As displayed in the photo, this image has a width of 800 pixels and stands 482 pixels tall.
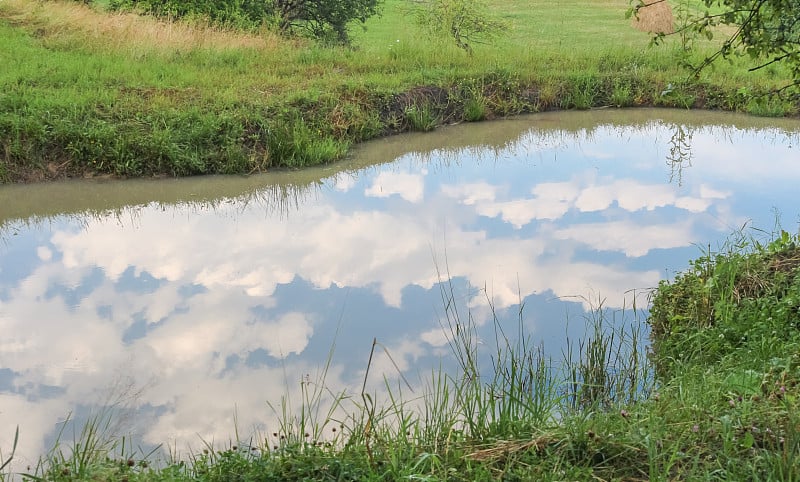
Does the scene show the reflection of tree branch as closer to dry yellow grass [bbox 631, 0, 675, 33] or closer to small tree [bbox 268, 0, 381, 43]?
small tree [bbox 268, 0, 381, 43]

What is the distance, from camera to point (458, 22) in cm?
1678

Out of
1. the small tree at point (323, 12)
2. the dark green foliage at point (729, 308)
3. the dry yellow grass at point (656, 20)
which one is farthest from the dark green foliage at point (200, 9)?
the dry yellow grass at point (656, 20)

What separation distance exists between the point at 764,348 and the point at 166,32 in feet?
38.0

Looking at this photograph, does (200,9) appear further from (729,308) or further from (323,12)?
(729,308)

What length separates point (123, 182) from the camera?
9461mm

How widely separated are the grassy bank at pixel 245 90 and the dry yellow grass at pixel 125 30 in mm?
33

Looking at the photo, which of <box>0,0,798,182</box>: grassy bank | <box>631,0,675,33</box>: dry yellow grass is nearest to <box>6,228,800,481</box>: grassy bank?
<box>0,0,798,182</box>: grassy bank

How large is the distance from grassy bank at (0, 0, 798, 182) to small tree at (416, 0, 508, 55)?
51 centimetres

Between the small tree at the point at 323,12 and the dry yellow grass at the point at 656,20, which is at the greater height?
the small tree at the point at 323,12

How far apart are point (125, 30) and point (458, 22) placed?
20.6ft

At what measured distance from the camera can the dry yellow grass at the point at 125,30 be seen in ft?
44.8

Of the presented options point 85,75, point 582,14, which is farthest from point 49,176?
point 582,14

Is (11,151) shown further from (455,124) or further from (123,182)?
(455,124)

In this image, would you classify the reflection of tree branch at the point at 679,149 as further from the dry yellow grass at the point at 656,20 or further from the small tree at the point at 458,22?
the dry yellow grass at the point at 656,20
